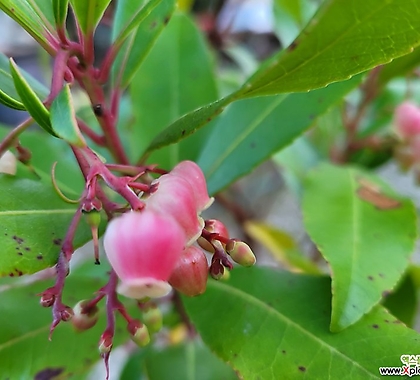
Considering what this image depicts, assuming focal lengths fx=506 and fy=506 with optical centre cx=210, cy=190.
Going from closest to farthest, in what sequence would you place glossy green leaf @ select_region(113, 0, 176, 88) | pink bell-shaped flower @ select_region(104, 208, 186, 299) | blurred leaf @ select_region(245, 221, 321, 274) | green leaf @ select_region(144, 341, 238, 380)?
1. pink bell-shaped flower @ select_region(104, 208, 186, 299)
2. glossy green leaf @ select_region(113, 0, 176, 88)
3. green leaf @ select_region(144, 341, 238, 380)
4. blurred leaf @ select_region(245, 221, 321, 274)

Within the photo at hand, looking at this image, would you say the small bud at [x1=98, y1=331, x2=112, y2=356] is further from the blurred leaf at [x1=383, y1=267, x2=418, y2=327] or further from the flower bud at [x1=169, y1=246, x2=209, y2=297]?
the blurred leaf at [x1=383, y1=267, x2=418, y2=327]

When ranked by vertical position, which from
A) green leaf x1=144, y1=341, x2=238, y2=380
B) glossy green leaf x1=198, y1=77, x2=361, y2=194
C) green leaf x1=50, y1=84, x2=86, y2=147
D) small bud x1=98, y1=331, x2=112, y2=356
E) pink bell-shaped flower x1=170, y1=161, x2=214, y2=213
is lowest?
green leaf x1=144, y1=341, x2=238, y2=380

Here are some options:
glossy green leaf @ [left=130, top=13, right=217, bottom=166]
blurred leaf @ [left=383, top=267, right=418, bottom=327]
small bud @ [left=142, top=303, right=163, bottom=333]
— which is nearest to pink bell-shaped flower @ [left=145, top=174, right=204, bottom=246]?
small bud @ [left=142, top=303, right=163, bottom=333]

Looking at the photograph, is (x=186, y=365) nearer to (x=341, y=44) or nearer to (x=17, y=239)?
(x=17, y=239)

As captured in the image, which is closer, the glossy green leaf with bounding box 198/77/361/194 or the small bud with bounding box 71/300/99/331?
the small bud with bounding box 71/300/99/331

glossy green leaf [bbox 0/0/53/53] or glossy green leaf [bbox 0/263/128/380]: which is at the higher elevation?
glossy green leaf [bbox 0/0/53/53]

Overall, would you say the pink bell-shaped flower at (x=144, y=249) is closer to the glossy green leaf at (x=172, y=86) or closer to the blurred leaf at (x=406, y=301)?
the glossy green leaf at (x=172, y=86)

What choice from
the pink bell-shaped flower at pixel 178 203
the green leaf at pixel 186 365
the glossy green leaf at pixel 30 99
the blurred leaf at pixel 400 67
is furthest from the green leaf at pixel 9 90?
the blurred leaf at pixel 400 67

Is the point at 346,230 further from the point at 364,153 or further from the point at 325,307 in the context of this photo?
the point at 364,153

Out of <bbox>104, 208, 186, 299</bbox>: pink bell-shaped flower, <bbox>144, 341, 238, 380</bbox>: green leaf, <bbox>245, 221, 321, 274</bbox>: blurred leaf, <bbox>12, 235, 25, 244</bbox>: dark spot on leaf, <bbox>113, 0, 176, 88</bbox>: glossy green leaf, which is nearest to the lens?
<bbox>104, 208, 186, 299</bbox>: pink bell-shaped flower
